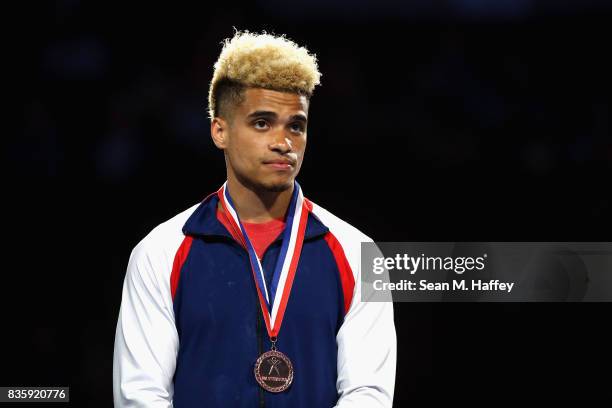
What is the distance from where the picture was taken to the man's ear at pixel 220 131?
3.24 m

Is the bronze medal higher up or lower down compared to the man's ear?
lower down

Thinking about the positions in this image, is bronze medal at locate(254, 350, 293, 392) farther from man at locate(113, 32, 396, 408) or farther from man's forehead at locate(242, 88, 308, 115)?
man's forehead at locate(242, 88, 308, 115)

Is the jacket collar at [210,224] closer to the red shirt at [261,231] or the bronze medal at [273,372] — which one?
the red shirt at [261,231]

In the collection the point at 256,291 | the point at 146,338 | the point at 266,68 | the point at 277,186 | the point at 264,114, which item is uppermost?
the point at 266,68

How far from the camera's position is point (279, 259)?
3.14m

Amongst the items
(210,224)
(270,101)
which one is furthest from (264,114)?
(210,224)

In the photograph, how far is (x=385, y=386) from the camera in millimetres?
3059

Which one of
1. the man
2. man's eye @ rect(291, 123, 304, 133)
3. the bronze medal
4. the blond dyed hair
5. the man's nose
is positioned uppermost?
the blond dyed hair

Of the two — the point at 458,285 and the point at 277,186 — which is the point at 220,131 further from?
the point at 458,285

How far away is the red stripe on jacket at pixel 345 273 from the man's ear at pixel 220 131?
51 centimetres

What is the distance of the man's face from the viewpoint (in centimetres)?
310

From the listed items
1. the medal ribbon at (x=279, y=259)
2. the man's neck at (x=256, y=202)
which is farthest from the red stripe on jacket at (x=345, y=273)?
the man's neck at (x=256, y=202)

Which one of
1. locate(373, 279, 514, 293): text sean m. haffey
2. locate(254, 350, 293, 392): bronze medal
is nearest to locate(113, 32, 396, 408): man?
locate(254, 350, 293, 392): bronze medal

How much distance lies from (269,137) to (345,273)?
0.53 metres
